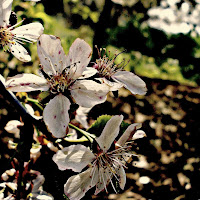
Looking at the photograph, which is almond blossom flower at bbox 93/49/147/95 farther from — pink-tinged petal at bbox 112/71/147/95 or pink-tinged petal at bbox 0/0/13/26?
pink-tinged petal at bbox 0/0/13/26

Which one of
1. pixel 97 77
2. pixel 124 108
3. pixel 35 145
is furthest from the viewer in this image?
pixel 124 108

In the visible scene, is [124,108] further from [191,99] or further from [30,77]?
[30,77]

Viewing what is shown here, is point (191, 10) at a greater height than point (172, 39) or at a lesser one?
greater

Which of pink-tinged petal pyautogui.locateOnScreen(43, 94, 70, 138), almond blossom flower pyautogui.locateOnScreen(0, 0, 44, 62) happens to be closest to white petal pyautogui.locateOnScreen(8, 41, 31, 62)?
almond blossom flower pyautogui.locateOnScreen(0, 0, 44, 62)

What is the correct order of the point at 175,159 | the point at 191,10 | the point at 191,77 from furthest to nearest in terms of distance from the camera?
the point at 191,77
the point at 191,10
the point at 175,159

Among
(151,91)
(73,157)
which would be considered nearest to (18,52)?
(73,157)

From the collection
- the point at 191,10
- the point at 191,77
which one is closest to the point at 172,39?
the point at 191,77

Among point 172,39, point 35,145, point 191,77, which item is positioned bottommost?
point 191,77
